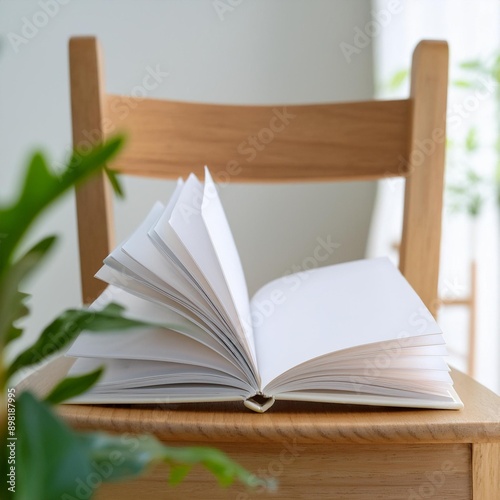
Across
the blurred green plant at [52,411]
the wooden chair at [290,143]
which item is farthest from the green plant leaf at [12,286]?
the wooden chair at [290,143]

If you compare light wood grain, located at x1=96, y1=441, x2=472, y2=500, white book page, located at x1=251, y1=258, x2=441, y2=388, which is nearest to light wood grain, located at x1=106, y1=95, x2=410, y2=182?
white book page, located at x1=251, y1=258, x2=441, y2=388


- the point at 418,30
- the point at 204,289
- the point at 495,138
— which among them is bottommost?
the point at 204,289

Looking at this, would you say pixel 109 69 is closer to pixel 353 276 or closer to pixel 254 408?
pixel 353 276

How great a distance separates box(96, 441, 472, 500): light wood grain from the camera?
47cm

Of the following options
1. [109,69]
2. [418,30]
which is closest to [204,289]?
[109,69]

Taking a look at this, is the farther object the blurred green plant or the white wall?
the white wall

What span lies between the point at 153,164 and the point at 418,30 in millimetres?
1113

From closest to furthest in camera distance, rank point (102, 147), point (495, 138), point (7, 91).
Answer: point (102, 147) → point (7, 91) → point (495, 138)

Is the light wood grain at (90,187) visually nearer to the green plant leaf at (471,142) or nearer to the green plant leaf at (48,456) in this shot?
the green plant leaf at (48,456)

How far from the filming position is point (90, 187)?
860 millimetres

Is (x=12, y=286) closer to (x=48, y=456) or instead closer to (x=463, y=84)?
(x=48, y=456)

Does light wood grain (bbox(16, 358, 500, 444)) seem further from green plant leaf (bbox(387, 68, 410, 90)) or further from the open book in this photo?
green plant leaf (bbox(387, 68, 410, 90))

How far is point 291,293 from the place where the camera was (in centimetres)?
69

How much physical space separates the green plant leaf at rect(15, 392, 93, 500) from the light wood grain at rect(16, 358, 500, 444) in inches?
11.3
